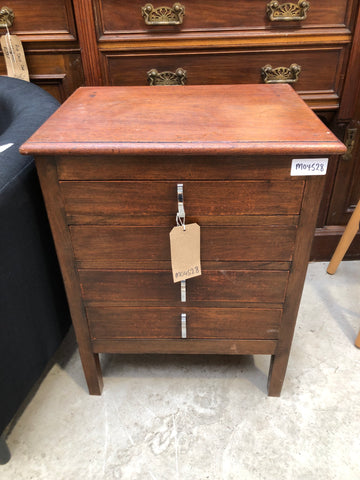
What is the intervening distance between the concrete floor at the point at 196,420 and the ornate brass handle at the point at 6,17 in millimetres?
972

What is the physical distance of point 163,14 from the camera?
3.62ft

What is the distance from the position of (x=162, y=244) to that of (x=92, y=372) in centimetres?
44

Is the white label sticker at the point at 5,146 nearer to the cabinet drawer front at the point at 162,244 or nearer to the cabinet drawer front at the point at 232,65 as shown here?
the cabinet drawer front at the point at 162,244

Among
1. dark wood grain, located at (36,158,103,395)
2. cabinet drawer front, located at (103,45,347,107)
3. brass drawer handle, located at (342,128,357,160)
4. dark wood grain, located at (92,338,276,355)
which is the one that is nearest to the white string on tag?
cabinet drawer front, located at (103,45,347,107)

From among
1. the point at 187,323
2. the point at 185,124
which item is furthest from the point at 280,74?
the point at 187,323

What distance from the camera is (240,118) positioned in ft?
2.73

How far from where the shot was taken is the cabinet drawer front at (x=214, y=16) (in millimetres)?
1092

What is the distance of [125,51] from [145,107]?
352mm

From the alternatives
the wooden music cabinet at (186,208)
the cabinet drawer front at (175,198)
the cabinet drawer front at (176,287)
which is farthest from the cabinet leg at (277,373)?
the cabinet drawer front at (175,198)

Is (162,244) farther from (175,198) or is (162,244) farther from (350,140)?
(350,140)

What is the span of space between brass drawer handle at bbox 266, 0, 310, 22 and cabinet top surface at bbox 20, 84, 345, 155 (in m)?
0.23

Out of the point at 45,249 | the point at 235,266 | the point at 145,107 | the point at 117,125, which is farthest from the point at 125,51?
the point at 235,266

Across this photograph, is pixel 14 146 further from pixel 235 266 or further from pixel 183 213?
pixel 235 266

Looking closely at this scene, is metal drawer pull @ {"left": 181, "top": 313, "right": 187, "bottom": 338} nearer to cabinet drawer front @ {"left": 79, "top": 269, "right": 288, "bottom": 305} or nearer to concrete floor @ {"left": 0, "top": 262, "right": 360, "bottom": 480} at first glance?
cabinet drawer front @ {"left": 79, "top": 269, "right": 288, "bottom": 305}
